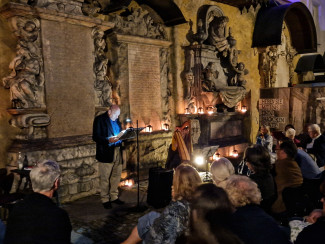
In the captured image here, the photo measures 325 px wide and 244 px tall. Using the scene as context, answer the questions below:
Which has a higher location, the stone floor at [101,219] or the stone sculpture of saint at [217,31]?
the stone sculpture of saint at [217,31]

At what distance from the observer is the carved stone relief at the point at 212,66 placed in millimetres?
9414

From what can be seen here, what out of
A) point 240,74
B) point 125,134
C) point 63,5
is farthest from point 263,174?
point 240,74

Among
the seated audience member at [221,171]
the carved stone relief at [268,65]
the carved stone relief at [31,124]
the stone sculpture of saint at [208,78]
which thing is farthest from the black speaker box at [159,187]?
the carved stone relief at [268,65]

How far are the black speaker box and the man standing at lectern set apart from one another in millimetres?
621

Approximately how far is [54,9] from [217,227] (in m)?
5.32

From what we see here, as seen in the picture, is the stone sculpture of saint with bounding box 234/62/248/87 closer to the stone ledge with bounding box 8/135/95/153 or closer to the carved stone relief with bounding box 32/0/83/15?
the carved stone relief with bounding box 32/0/83/15

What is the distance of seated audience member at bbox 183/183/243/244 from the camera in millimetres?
1827

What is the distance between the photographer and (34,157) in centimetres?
544

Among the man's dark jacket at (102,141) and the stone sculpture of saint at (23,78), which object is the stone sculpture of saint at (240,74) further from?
the stone sculpture of saint at (23,78)

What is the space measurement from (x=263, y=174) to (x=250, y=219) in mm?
1295

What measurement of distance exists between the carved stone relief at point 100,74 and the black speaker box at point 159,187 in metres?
2.26

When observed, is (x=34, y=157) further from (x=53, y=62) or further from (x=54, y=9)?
(x=54, y=9)

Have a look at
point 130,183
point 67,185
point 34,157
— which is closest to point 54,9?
point 34,157

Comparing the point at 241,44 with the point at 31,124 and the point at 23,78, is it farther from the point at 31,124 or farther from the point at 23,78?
the point at 31,124
